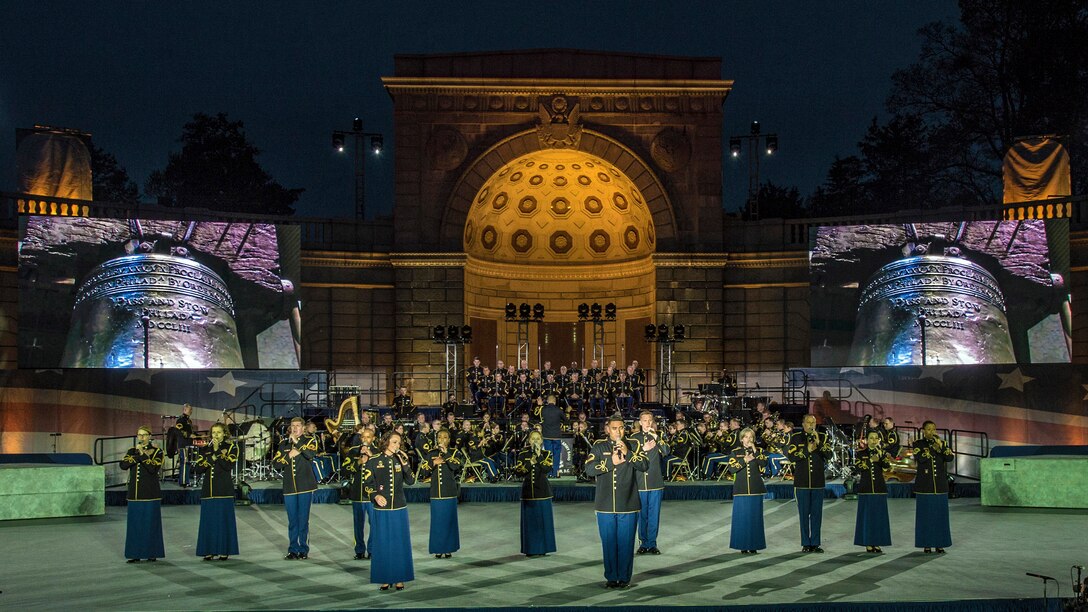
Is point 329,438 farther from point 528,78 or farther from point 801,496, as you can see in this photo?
point 528,78

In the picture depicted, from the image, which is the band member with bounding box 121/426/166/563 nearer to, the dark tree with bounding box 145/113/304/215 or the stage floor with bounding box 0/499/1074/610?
the stage floor with bounding box 0/499/1074/610

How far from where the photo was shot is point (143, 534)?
14.0 metres

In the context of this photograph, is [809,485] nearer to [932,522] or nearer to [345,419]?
[932,522]

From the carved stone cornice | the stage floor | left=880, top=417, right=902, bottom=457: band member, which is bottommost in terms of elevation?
the stage floor

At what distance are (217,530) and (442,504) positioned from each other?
2851 millimetres

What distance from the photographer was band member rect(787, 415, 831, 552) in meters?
14.6

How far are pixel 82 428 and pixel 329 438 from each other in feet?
22.3

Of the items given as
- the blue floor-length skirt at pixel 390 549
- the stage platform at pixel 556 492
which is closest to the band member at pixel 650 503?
the blue floor-length skirt at pixel 390 549

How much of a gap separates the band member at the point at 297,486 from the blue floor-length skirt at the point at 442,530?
1.63 metres

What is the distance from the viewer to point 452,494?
14344mm

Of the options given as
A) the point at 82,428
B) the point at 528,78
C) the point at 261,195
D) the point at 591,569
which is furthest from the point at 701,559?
the point at 261,195

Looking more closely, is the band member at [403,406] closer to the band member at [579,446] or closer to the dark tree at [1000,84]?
the band member at [579,446]

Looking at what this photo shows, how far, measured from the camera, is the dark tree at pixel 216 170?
49.7 meters

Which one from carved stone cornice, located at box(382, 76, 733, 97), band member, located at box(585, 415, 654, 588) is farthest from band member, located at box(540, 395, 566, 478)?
carved stone cornice, located at box(382, 76, 733, 97)
